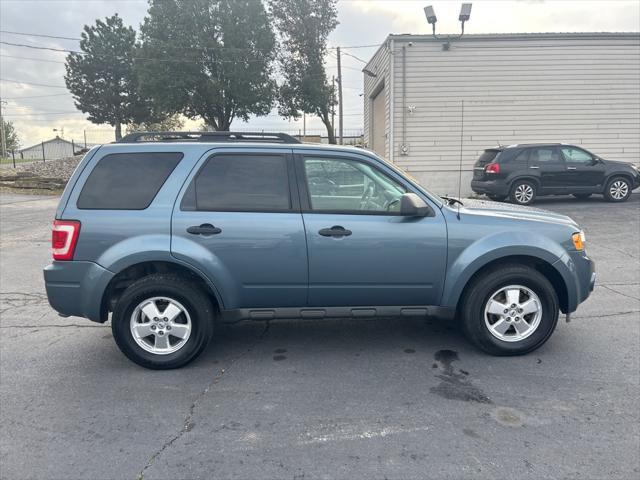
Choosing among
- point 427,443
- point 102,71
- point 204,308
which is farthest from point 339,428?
point 102,71

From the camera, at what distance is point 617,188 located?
45.3 ft

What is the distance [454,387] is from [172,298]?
7.41ft

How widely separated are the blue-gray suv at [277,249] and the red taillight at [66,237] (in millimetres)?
10

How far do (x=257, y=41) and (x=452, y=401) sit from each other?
3404cm

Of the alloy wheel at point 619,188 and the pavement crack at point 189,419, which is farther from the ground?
the alloy wheel at point 619,188

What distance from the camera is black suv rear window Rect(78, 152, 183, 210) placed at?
12.5ft

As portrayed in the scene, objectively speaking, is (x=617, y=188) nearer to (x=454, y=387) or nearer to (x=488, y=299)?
(x=488, y=299)

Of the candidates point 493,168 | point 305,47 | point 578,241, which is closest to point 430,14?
point 493,168

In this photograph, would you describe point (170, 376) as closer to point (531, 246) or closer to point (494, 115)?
point (531, 246)

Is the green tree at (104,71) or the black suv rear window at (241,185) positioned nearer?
the black suv rear window at (241,185)

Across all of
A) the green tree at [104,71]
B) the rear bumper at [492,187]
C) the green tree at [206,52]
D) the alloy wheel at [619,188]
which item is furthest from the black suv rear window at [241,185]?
the green tree at [104,71]

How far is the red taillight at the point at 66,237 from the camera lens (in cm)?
373

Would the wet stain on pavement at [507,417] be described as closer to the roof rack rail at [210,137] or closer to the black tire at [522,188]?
the roof rack rail at [210,137]

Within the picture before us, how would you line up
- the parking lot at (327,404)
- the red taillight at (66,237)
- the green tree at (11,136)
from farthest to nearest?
the green tree at (11,136) < the red taillight at (66,237) < the parking lot at (327,404)
